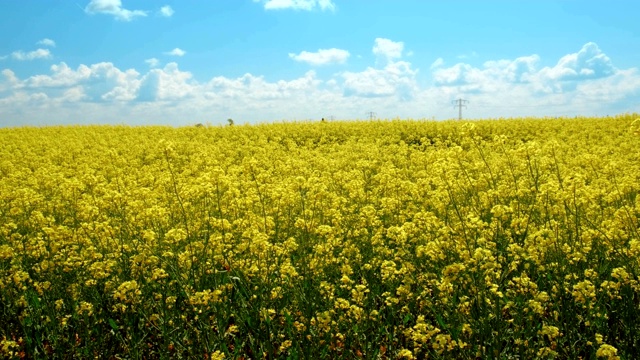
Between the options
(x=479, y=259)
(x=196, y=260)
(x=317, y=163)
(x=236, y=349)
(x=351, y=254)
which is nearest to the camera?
(x=479, y=259)

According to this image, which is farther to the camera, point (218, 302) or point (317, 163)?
point (317, 163)

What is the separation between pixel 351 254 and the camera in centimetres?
516

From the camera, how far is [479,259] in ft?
11.8

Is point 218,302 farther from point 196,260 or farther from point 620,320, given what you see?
point 620,320

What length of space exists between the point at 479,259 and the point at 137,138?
20879 mm

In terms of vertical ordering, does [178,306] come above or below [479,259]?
below

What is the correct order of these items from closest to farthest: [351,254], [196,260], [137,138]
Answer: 1. [196,260]
2. [351,254]
3. [137,138]

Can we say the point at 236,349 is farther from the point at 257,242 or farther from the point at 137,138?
the point at 137,138

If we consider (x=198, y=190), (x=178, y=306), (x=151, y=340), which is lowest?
(x=151, y=340)

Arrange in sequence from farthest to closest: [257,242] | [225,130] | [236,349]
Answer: [225,130]
[257,242]
[236,349]

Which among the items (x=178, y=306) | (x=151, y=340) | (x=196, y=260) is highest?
(x=196, y=260)

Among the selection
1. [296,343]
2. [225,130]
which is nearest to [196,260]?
[296,343]

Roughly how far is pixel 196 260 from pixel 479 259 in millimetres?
2243

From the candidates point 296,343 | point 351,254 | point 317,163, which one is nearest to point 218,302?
point 296,343
